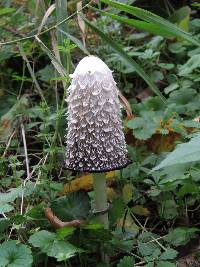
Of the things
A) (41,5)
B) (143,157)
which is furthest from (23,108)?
(143,157)

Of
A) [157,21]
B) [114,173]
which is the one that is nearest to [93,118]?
[157,21]

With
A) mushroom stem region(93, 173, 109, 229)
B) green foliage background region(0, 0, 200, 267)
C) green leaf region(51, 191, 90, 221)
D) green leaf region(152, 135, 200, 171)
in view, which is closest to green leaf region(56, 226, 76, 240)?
green foliage background region(0, 0, 200, 267)

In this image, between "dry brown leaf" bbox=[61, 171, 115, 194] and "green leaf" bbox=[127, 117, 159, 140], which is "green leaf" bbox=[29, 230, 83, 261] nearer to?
"dry brown leaf" bbox=[61, 171, 115, 194]

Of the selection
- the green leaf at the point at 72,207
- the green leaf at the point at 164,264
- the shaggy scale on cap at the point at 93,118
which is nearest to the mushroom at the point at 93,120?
the shaggy scale on cap at the point at 93,118

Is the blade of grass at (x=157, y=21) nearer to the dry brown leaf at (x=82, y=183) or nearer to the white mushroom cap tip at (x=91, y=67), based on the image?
the white mushroom cap tip at (x=91, y=67)

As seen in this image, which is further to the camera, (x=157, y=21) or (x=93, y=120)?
(x=157, y=21)

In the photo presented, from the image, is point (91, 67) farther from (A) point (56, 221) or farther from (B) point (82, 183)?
(B) point (82, 183)
